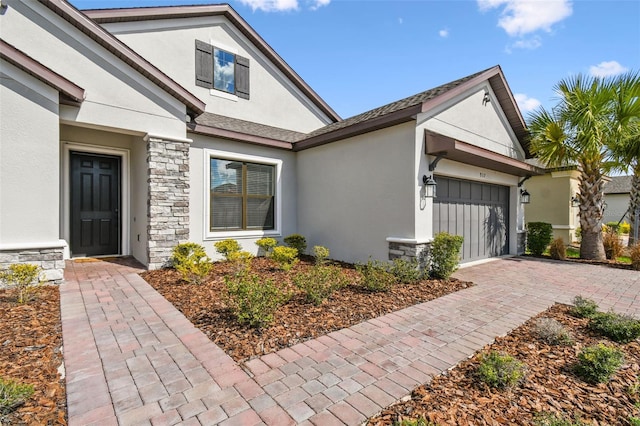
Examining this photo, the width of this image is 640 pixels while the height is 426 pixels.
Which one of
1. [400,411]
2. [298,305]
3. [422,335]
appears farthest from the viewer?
Result: [298,305]

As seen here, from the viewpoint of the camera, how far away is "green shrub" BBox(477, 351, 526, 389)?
2555 millimetres

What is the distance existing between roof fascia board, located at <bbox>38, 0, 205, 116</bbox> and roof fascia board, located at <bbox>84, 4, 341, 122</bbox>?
257 cm

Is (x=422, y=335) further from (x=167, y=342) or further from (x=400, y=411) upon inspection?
(x=167, y=342)

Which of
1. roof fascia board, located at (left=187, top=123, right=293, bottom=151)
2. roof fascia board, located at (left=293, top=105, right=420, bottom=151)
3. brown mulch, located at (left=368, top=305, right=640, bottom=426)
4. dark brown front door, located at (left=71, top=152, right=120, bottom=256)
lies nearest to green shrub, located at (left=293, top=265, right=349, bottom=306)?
brown mulch, located at (left=368, top=305, right=640, bottom=426)

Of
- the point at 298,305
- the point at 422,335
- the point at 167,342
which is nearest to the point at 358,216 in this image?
the point at 298,305

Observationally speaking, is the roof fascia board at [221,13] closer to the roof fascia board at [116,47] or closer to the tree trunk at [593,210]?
the roof fascia board at [116,47]

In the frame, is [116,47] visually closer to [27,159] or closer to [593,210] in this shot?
[27,159]

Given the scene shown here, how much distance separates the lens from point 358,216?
7.64 m

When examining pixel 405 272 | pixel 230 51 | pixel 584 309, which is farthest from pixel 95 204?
pixel 584 309

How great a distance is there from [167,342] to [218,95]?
8.29 meters

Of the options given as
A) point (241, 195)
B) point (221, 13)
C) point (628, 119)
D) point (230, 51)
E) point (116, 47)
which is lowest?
point (241, 195)

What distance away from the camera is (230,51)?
9.95 m

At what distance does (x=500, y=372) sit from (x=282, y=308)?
2708mm

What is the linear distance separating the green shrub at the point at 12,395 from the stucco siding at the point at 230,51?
28.0 feet
